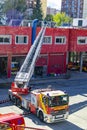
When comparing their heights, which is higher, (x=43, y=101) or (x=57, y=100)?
(x=57, y=100)

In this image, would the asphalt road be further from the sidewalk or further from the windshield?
the windshield

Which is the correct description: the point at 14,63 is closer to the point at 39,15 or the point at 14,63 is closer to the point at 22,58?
the point at 22,58

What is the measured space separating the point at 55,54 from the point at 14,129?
33.3 m

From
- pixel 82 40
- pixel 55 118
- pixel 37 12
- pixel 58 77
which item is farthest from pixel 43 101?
pixel 37 12

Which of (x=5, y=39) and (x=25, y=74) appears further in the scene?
(x=5, y=39)

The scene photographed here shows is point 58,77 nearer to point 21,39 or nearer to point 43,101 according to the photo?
point 21,39

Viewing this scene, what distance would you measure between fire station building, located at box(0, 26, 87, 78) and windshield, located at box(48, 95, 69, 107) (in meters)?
17.4

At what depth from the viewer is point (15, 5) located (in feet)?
376

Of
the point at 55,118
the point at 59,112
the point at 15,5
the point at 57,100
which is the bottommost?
the point at 55,118

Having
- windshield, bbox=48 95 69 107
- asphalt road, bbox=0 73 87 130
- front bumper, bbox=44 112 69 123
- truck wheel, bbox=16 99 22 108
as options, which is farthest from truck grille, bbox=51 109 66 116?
truck wheel, bbox=16 99 22 108

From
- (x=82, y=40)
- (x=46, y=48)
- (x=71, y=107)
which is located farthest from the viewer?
(x=82, y=40)

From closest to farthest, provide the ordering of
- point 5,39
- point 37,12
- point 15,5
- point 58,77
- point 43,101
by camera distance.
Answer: point 43,101, point 5,39, point 58,77, point 37,12, point 15,5

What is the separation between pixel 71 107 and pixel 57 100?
5.96m

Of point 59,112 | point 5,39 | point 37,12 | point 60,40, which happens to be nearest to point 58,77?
point 60,40
